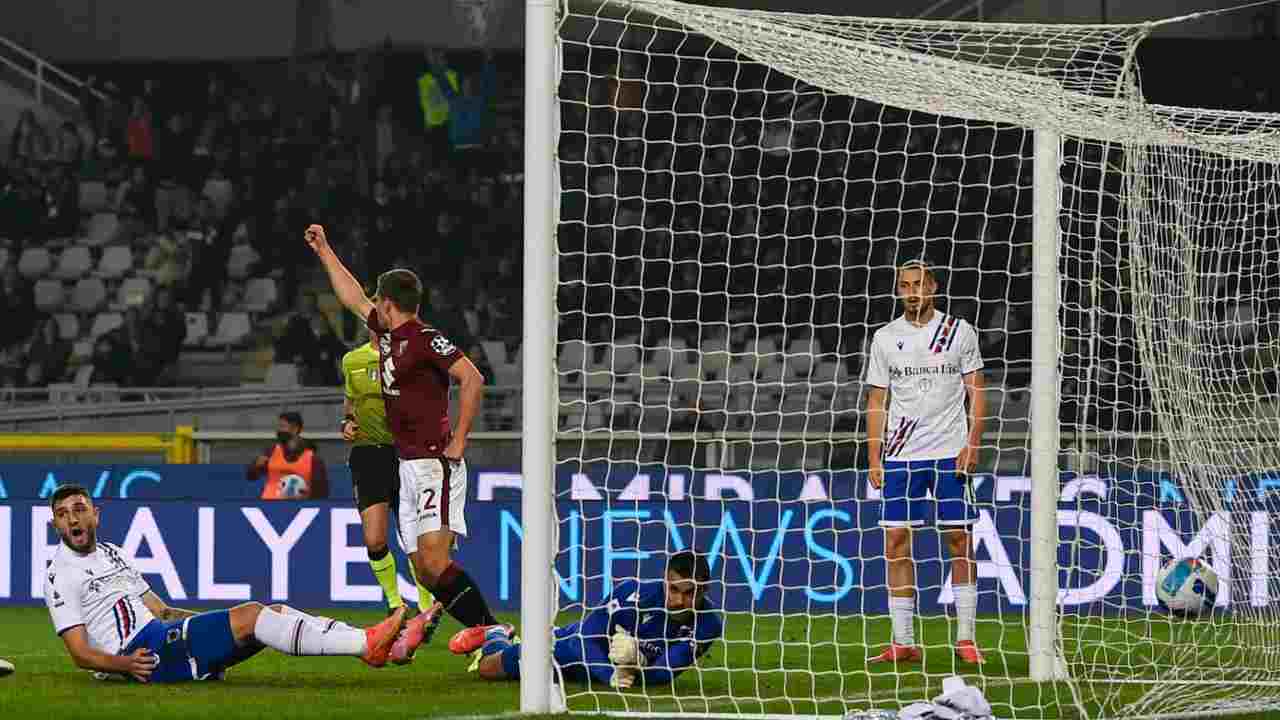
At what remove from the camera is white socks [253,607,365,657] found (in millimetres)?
6945

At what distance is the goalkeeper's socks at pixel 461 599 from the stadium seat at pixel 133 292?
14.4 metres

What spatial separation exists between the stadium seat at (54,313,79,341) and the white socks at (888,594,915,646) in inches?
595

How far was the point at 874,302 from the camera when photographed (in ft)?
59.9

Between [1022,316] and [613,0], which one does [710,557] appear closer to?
[613,0]

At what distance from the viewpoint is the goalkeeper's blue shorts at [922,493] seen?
8352 millimetres

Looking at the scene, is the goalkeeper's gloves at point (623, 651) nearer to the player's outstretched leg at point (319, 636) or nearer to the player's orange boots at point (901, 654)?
the player's outstretched leg at point (319, 636)

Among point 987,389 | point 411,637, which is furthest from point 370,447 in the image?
point 987,389

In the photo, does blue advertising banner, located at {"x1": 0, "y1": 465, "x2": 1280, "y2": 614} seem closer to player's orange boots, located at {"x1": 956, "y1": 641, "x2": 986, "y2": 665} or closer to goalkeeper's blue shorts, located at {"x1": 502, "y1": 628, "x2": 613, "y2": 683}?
player's orange boots, located at {"x1": 956, "y1": 641, "x2": 986, "y2": 665}

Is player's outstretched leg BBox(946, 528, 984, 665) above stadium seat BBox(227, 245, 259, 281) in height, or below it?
below

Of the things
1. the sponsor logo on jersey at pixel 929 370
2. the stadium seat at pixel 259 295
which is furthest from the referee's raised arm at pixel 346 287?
the stadium seat at pixel 259 295

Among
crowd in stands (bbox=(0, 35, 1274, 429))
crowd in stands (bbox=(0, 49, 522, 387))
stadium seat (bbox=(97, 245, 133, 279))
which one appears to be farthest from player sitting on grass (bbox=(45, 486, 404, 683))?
stadium seat (bbox=(97, 245, 133, 279))

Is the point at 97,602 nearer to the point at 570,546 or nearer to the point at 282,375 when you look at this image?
the point at 570,546

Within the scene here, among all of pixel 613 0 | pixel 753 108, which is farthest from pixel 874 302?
pixel 613 0

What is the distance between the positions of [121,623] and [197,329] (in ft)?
45.8
